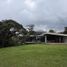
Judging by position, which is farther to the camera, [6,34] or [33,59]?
Result: [6,34]

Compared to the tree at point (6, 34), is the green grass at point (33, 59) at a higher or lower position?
lower

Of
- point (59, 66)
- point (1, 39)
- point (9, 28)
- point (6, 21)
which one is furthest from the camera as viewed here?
point (6, 21)

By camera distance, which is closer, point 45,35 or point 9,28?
point 9,28

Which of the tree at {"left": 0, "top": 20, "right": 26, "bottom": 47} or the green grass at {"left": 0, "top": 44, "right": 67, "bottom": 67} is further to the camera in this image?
the tree at {"left": 0, "top": 20, "right": 26, "bottom": 47}

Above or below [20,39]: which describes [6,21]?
above

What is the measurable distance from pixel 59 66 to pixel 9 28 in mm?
36393

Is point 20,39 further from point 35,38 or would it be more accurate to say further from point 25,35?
point 35,38

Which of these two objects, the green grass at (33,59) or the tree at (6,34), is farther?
the tree at (6,34)

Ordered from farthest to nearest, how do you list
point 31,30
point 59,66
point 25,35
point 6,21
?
point 31,30, point 25,35, point 6,21, point 59,66

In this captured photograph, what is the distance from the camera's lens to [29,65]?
1544 centimetres

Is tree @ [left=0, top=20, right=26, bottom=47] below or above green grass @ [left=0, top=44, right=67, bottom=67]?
above

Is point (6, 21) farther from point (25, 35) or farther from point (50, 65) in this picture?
point (50, 65)

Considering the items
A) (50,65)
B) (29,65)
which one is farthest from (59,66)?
(29,65)

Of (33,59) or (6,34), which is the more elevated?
(6,34)
